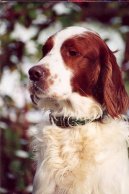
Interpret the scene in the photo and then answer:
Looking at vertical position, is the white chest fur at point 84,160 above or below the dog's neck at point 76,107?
below

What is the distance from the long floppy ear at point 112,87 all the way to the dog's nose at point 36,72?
1.40 ft

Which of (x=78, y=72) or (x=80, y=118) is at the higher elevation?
(x=78, y=72)

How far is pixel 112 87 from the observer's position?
4.10 metres

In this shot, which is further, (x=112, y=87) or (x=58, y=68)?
(x=112, y=87)

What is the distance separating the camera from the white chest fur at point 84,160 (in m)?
3.98

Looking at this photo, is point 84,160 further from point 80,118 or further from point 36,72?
point 36,72

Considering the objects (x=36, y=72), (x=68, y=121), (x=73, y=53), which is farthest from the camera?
(x=68, y=121)

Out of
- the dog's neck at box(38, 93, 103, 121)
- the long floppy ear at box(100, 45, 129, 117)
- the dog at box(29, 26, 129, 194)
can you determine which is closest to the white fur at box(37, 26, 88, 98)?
the dog at box(29, 26, 129, 194)

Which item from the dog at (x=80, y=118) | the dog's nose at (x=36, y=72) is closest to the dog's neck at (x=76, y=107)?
the dog at (x=80, y=118)

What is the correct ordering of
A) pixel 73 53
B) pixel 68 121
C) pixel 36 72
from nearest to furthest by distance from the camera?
1. pixel 36 72
2. pixel 73 53
3. pixel 68 121

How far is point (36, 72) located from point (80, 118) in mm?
436

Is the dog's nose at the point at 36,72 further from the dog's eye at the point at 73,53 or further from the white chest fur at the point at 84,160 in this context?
the white chest fur at the point at 84,160

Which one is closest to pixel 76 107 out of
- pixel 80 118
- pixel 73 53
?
pixel 80 118

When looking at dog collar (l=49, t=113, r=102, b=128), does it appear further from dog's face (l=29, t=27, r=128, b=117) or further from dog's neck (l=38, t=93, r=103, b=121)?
dog's face (l=29, t=27, r=128, b=117)
